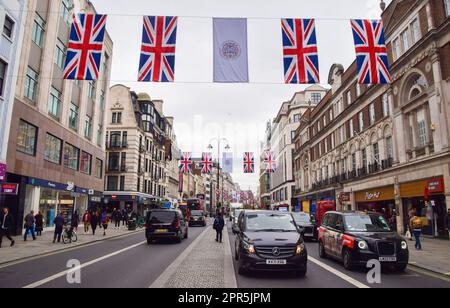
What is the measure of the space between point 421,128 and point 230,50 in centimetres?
1600

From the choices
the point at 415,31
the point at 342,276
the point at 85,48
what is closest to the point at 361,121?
the point at 415,31

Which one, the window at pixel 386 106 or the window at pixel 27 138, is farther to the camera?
the window at pixel 386 106

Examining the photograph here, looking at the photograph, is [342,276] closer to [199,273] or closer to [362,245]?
[362,245]

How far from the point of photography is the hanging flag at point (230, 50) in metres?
12.9

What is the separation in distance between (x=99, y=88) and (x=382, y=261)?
33.5 metres

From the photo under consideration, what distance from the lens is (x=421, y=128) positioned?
21938 mm

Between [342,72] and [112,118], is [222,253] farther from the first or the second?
[112,118]

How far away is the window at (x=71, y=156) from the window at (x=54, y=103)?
2.98 meters

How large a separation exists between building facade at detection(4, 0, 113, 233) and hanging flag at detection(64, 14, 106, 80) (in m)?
9.33

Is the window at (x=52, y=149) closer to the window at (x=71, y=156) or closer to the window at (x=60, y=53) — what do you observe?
the window at (x=71, y=156)

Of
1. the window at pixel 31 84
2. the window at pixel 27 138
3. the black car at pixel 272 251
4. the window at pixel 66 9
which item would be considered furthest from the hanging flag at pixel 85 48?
the window at pixel 66 9

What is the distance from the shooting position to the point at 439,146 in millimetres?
19234

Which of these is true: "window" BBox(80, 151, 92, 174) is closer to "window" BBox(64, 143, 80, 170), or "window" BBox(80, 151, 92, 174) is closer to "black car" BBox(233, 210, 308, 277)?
"window" BBox(64, 143, 80, 170)
